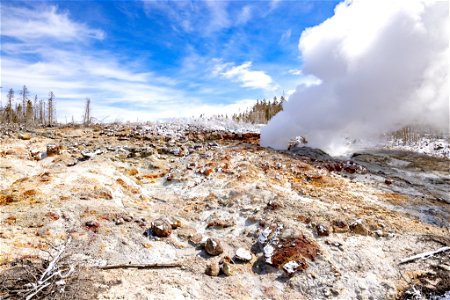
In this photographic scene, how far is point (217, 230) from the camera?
→ 8.46 m

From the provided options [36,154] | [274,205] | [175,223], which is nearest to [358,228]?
[274,205]

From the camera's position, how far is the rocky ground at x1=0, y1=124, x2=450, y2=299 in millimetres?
5934

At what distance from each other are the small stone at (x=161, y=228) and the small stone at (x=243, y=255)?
1965mm

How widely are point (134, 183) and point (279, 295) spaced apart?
7837 millimetres

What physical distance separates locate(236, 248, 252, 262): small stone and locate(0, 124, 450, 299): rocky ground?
0.12ft

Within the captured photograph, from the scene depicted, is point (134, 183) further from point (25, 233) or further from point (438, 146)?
point (438, 146)

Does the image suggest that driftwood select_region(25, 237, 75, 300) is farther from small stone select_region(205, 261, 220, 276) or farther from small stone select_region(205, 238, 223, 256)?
small stone select_region(205, 238, 223, 256)

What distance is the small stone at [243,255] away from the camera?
6903 mm

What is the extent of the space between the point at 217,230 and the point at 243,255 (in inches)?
65.0

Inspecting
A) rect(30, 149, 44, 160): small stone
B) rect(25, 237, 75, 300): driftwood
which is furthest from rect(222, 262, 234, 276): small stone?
rect(30, 149, 44, 160): small stone

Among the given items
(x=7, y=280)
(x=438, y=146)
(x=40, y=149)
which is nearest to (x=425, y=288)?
(x=7, y=280)

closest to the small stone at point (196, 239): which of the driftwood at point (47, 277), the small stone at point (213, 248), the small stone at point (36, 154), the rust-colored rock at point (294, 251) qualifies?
the small stone at point (213, 248)

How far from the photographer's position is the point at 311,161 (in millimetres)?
16062

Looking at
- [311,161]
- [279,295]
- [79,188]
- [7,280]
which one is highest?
[311,161]
